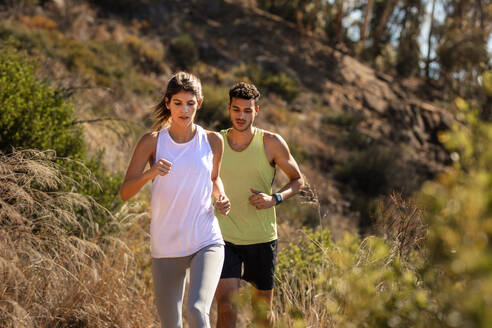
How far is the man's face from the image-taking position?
3.90 m

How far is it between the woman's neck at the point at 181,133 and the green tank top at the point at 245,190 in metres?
0.57

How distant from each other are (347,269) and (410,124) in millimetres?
24337

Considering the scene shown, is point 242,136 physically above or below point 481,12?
below

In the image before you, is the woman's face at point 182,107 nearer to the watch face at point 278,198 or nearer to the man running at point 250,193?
the man running at point 250,193

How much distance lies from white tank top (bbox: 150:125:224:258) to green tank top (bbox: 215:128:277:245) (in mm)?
545

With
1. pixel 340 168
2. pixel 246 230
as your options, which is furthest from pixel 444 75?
pixel 246 230

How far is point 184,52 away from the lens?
22.6m

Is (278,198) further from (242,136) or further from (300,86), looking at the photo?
(300,86)

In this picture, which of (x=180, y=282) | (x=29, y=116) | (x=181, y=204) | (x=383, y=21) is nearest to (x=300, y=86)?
(x=383, y=21)

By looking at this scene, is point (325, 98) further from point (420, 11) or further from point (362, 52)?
point (420, 11)

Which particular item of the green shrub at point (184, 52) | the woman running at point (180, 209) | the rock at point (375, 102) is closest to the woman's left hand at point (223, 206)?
the woman running at point (180, 209)

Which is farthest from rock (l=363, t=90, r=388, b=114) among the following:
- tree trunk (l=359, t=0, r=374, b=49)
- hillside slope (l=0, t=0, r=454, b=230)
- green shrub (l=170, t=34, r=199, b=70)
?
green shrub (l=170, t=34, r=199, b=70)

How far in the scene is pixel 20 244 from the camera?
11.7ft

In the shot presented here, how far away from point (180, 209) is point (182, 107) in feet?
2.27
